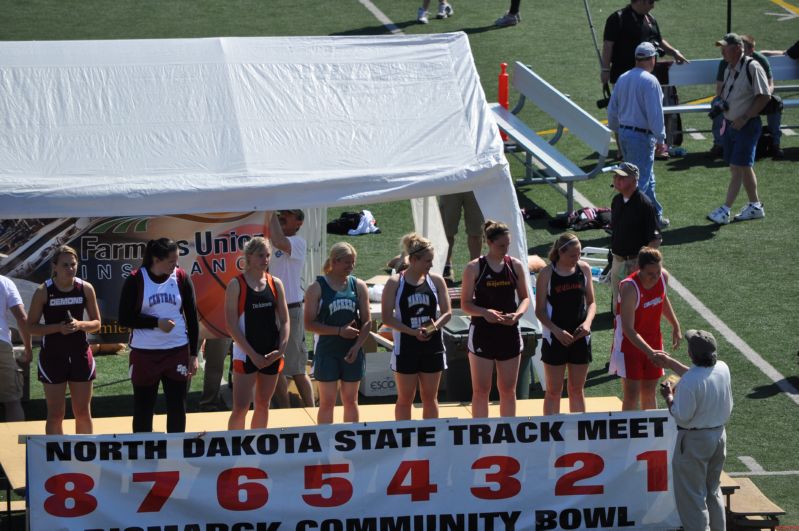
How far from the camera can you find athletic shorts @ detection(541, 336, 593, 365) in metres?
9.30

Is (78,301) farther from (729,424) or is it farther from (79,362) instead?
(729,424)

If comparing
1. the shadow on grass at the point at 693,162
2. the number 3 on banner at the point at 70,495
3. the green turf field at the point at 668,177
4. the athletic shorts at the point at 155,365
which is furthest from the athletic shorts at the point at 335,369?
the shadow on grass at the point at 693,162

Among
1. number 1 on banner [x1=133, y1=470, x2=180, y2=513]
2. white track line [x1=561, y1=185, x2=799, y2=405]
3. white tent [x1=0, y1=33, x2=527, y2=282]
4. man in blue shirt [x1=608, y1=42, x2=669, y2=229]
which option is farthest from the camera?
man in blue shirt [x1=608, y1=42, x2=669, y2=229]

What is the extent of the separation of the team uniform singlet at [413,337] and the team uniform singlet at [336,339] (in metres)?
0.29

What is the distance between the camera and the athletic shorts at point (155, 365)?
873 cm

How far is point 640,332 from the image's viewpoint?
9180 millimetres

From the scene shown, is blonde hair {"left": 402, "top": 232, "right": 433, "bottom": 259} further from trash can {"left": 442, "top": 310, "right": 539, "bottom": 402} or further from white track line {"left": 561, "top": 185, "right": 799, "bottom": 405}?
white track line {"left": 561, "top": 185, "right": 799, "bottom": 405}

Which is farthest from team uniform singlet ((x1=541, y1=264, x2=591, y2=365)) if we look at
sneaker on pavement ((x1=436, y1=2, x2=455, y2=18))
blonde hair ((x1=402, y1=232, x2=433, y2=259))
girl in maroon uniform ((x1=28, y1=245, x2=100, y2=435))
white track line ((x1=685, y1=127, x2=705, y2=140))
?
sneaker on pavement ((x1=436, y1=2, x2=455, y2=18))

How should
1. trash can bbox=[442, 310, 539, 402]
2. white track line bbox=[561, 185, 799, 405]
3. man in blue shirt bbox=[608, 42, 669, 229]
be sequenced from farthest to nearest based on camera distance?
man in blue shirt bbox=[608, 42, 669, 229], white track line bbox=[561, 185, 799, 405], trash can bbox=[442, 310, 539, 402]

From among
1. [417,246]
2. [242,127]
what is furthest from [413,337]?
[242,127]

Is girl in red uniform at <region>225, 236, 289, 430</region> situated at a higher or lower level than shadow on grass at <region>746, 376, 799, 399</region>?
higher

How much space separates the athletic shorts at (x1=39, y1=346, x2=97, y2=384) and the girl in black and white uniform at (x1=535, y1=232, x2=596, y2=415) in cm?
320

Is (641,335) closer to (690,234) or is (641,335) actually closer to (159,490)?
(159,490)

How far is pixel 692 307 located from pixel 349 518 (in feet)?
19.0
